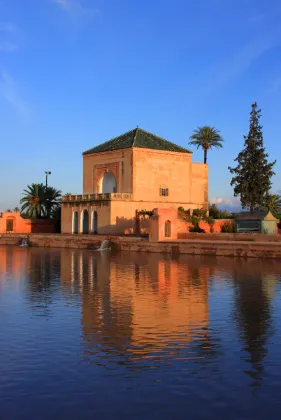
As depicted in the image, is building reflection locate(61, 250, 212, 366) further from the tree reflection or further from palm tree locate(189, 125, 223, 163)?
palm tree locate(189, 125, 223, 163)

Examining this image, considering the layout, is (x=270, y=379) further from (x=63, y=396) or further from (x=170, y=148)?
(x=170, y=148)

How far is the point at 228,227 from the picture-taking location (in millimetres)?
36281

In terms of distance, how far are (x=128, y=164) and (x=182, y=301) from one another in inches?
1132

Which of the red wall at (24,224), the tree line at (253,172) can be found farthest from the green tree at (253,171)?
the red wall at (24,224)

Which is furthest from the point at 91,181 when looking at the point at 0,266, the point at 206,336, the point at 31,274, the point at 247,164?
the point at 206,336

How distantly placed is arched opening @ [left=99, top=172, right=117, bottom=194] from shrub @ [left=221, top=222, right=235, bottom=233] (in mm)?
10222

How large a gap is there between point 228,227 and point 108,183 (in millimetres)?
12135

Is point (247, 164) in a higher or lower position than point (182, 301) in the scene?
higher

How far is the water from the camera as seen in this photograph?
5.68 meters

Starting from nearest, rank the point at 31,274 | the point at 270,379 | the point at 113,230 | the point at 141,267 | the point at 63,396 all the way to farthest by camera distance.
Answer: the point at 63,396 → the point at 270,379 → the point at 31,274 → the point at 141,267 → the point at 113,230

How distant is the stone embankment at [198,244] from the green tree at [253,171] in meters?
10.6

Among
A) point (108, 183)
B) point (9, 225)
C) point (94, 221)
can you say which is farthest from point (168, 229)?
point (9, 225)

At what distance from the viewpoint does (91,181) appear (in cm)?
4475

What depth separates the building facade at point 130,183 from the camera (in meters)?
39.2
